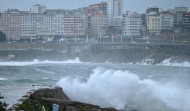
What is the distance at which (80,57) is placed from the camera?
7994cm

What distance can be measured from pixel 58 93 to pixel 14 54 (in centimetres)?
5594

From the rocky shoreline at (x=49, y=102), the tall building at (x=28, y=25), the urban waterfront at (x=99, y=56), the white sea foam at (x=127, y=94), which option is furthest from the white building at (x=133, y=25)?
the rocky shoreline at (x=49, y=102)

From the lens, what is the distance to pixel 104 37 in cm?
9400

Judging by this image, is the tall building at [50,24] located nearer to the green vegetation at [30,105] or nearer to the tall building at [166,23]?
the tall building at [166,23]

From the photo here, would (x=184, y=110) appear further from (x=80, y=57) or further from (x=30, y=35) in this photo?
(x=30, y=35)

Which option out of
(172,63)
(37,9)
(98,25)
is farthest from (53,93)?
(37,9)

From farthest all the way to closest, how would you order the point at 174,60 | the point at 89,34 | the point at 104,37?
the point at 89,34
the point at 104,37
the point at 174,60

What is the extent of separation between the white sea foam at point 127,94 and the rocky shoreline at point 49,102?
1.34 meters

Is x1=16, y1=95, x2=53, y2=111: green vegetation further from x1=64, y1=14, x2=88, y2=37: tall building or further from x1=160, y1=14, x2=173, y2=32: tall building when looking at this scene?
x1=64, y1=14, x2=88, y2=37: tall building

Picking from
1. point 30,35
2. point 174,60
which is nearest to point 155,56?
point 174,60

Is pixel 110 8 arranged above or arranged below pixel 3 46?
above

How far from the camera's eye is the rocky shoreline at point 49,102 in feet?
57.8

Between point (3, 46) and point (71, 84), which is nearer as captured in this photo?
point (71, 84)

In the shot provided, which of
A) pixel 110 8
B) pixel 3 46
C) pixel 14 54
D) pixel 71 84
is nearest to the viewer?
pixel 71 84
